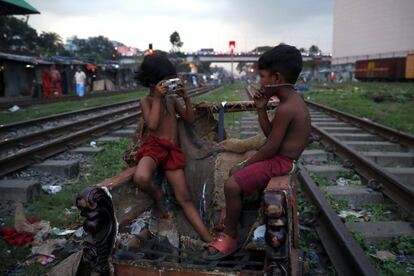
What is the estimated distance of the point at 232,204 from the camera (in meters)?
2.82

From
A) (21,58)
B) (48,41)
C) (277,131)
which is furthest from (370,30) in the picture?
(277,131)

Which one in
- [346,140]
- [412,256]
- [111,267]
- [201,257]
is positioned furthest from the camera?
[346,140]

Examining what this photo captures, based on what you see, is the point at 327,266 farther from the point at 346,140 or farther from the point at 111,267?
the point at 346,140

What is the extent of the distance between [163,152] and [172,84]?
512 millimetres

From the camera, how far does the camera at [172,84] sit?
3.17 m

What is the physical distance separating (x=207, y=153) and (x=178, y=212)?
1.80 ft

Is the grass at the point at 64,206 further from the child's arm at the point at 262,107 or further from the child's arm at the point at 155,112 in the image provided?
the child's arm at the point at 262,107

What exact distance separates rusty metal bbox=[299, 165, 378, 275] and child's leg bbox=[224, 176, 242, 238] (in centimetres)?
103

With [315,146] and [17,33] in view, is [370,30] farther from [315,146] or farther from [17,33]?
[315,146]

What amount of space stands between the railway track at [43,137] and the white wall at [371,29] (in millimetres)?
52155

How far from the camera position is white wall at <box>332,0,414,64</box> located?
2343 inches

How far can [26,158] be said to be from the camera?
7172mm

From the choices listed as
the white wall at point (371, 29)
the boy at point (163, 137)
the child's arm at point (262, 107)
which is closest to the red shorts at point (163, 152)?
the boy at point (163, 137)


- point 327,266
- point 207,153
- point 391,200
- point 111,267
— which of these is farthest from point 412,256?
point 111,267
